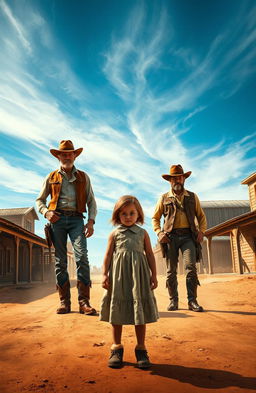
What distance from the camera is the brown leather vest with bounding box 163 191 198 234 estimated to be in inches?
195

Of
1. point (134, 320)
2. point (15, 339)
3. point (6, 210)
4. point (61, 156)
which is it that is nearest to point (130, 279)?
point (134, 320)

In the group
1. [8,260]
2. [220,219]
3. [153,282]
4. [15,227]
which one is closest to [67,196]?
[153,282]

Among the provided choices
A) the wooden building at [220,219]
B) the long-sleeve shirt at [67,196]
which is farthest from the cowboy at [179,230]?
the wooden building at [220,219]

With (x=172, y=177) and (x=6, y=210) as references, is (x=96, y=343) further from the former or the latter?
(x=6, y=210)

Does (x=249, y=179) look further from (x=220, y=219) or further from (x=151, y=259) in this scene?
(x=151, y=259)

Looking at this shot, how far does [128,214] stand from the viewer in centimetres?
266

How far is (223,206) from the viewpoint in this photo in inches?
1159

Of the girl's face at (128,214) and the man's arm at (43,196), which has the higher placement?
the man's arm at (43,196)

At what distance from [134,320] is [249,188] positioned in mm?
19458

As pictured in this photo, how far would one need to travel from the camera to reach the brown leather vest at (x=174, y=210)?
4.96 metres

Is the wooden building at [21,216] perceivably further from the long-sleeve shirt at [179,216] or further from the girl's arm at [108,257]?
the girl's arm at [108,257]

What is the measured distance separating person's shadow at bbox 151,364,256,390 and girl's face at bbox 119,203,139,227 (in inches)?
41.5

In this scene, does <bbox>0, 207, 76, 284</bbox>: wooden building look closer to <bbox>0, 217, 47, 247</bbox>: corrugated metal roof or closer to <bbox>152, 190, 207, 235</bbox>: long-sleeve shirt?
<bbox>0, 217, 47, 247</bbox>: corrugated metal roof

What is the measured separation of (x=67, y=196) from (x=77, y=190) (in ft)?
0.53
